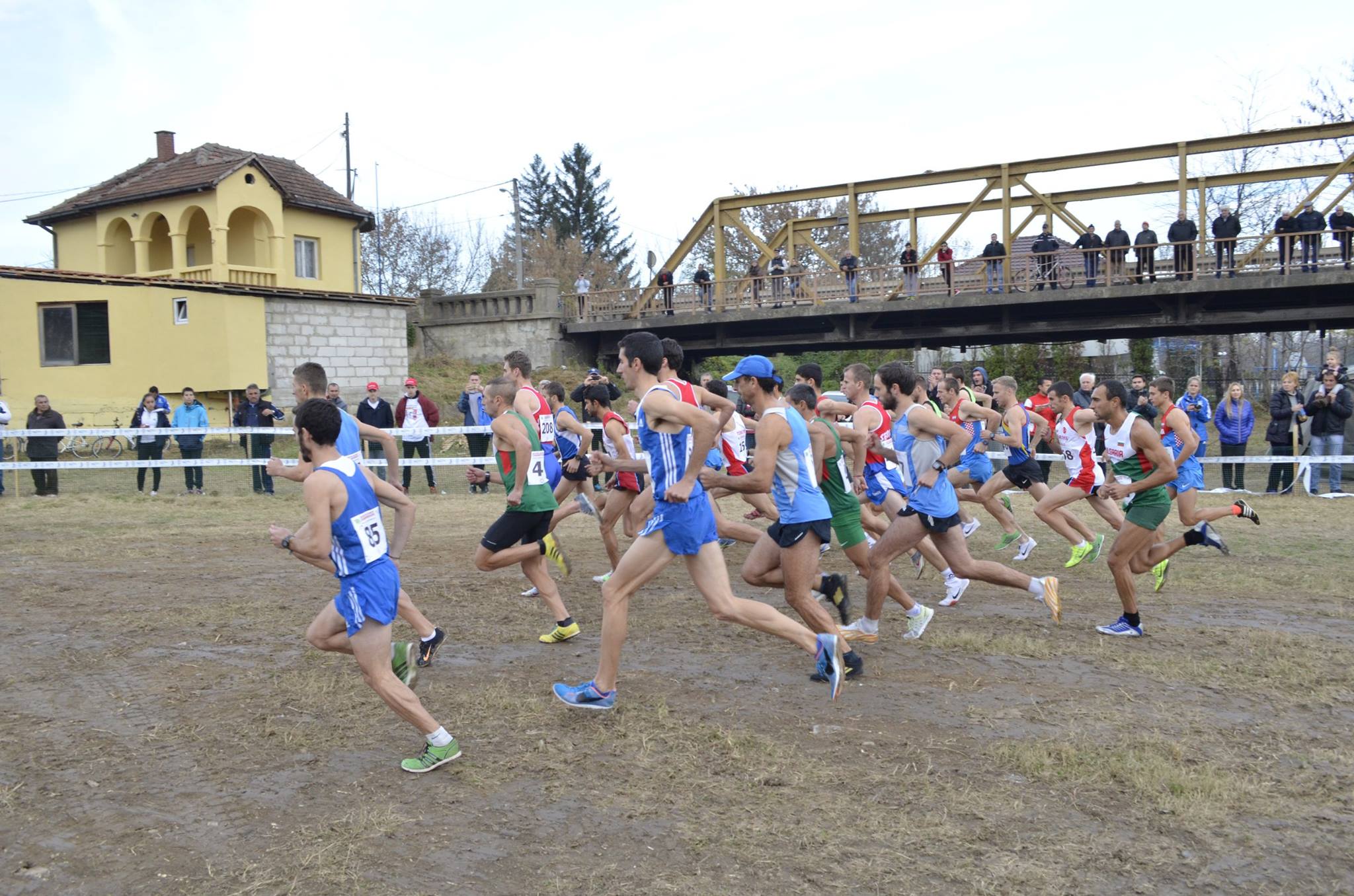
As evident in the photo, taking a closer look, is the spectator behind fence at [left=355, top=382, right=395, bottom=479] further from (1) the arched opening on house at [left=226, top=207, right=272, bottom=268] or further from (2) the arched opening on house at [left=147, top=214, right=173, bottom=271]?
(2) the arched opening on house at [left=147, top=214, right=173, bottom=271]

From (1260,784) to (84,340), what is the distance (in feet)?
94.6

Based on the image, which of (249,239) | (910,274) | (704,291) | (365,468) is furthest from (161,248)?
(365,468)

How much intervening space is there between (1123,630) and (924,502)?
69.9 inches

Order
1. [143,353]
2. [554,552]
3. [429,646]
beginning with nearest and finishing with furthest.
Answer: [429,646] → [554,552] → [143,353]

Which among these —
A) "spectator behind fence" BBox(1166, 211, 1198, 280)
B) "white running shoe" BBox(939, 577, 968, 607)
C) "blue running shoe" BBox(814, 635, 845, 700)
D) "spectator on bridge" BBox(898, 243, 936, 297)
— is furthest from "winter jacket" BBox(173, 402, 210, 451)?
"spectator behind fence" BBox(1166, 211, 1198, 280)

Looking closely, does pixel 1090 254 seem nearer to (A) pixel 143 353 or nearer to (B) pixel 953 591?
(B) pixel 953 591

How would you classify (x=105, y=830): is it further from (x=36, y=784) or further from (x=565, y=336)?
(x=565, y=336)

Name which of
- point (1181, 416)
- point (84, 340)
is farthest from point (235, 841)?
point (84, 340)

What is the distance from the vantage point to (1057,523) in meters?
10.5

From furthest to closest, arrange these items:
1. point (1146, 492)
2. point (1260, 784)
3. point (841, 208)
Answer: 1. point (841, 208)
2. point (1146, 492)
3. point (1260, 784)

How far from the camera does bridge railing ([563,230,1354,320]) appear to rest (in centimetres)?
2317

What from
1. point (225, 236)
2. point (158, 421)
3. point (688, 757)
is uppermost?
point (225, 236)

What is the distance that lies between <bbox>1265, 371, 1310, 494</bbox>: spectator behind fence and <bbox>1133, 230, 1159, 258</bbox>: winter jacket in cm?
706

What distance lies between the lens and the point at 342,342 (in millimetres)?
30062
